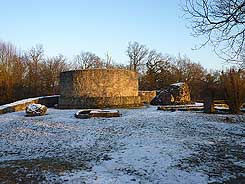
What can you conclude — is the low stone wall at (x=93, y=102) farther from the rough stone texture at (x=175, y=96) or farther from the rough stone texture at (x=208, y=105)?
the rough stone texture at (x=208, y=105)

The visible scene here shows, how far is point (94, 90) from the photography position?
2123cm

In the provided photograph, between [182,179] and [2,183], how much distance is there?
3815mm

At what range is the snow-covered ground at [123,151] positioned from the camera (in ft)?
21.2

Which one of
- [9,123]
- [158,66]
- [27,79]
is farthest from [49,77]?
[9,123]

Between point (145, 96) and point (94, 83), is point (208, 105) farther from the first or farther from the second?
Result: point (145, 96)

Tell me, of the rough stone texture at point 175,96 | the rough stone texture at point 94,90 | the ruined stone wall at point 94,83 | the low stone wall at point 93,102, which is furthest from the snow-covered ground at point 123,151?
the rough stone texture at point 175,96

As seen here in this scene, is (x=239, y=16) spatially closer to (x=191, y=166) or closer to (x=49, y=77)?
(x=191, y=166)

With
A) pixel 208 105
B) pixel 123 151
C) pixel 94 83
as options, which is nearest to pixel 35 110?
pixel 94 83

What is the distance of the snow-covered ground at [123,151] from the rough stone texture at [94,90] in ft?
22.4

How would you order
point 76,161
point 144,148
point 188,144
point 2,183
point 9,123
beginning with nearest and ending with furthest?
point 2,183 → point 76,161 → point 144,148 → point 188,144 → point 9,123

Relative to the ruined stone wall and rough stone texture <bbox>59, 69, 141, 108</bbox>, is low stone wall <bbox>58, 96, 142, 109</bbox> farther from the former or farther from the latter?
the ruined stone wall

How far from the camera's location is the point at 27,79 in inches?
1539

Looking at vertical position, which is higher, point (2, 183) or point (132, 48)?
point (132, 48)

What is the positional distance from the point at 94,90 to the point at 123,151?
1306 cm
